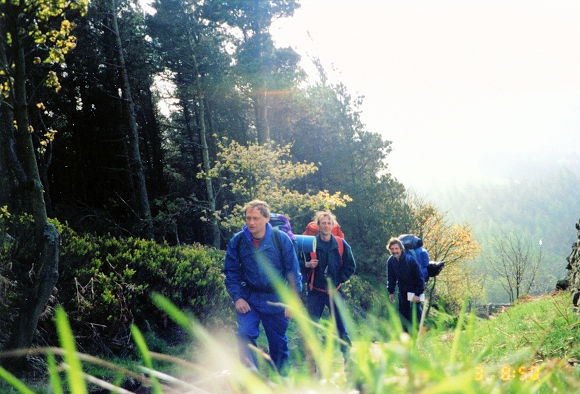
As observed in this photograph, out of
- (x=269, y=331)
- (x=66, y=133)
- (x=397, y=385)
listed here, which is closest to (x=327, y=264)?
(x=269, y=331)

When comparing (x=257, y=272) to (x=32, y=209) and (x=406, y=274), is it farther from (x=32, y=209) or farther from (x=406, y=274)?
(x=406, y=274)

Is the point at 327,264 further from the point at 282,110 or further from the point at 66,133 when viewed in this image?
the point at 282,110

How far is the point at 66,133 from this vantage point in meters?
16.9

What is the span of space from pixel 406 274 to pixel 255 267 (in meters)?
3.12

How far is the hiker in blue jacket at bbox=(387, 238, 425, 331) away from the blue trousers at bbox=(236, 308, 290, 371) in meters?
2.48

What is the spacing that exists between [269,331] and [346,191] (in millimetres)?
17298

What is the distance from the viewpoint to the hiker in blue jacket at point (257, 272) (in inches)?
165

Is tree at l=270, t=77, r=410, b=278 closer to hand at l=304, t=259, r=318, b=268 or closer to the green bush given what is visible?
the green bush

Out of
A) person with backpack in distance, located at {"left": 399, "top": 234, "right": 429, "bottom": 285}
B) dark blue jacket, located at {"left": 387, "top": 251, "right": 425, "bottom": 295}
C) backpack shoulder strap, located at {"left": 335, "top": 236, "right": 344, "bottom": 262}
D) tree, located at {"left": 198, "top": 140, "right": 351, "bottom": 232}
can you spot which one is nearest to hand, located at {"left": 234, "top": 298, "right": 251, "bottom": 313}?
backpack shoulder strap, located at {"left": 335, "top": 236, "right": 344, "bottom": 262}

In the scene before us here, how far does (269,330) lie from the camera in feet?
14.4

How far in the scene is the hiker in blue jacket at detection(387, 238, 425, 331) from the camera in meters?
6.18

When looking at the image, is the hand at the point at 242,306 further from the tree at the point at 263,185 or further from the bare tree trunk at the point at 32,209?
the tree at the point at 263,185

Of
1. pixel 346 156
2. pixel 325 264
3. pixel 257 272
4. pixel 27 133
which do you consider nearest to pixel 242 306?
pixel 257 272

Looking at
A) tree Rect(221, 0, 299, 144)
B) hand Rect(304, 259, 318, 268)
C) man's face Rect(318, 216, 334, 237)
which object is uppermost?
tree Rect(221, 0, 299, 144)
